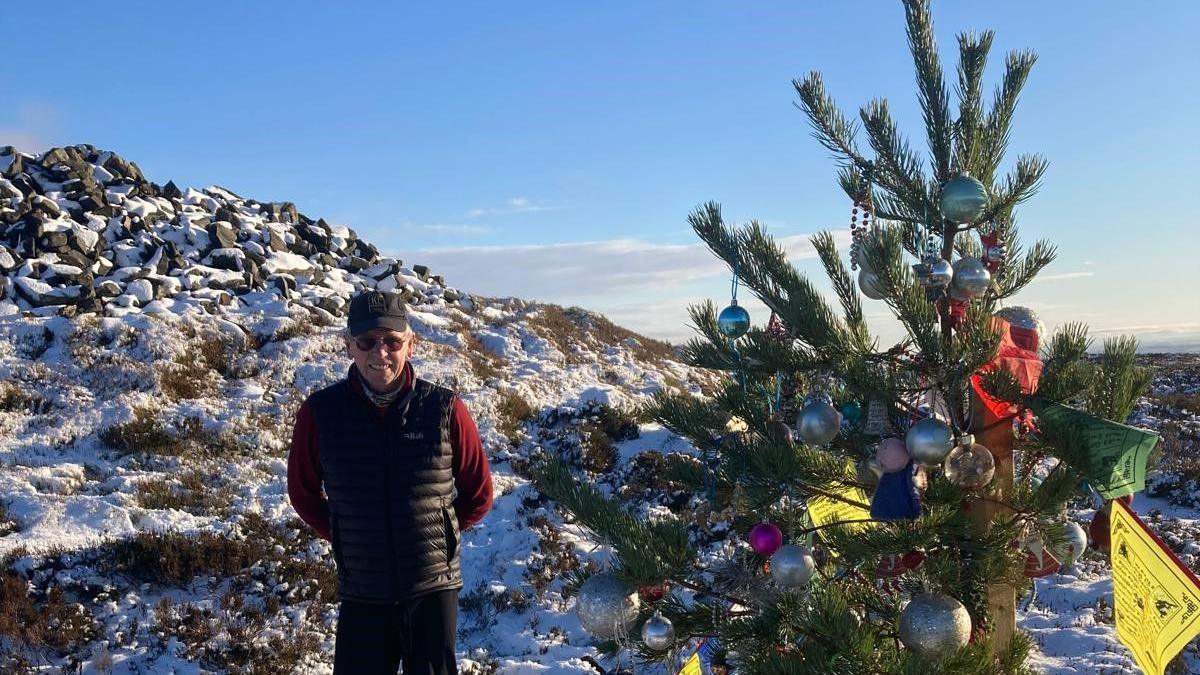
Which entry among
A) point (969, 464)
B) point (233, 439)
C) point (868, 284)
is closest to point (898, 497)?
point (969, 464)

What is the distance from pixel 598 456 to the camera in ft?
36.0

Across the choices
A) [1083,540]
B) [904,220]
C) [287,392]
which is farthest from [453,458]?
[287,392]

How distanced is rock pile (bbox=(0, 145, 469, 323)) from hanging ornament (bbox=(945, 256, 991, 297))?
15.2m

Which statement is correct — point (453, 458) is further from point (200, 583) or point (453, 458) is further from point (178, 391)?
point (178, 391)

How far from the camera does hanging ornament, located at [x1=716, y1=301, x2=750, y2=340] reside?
265 centimetres

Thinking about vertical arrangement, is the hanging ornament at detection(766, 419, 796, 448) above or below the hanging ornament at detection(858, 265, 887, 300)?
below

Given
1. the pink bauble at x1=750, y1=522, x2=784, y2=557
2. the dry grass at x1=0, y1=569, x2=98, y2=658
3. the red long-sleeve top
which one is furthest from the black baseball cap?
the dry grass at x1=0, y1=569, x2=98, y2=658

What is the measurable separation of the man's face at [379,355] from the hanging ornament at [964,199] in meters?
2.10

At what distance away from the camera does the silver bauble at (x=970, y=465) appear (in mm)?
2234

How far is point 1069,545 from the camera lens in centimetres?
239

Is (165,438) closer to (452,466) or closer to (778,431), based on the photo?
(452,466)

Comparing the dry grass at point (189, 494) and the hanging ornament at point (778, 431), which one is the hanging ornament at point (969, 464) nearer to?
the hanging ornament at point (778, 431)

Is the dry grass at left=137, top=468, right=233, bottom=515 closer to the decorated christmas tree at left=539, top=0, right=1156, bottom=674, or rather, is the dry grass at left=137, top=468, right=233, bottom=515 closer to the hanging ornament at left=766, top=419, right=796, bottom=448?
the decorated christmas tree at left=539, top=0, right=1156, bottom=674

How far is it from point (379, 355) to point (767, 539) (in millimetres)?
1759
